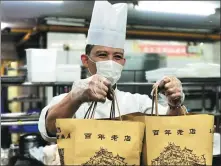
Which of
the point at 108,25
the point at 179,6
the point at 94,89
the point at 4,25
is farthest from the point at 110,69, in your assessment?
the point at 4,25

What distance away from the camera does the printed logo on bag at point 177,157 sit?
0.97 meters

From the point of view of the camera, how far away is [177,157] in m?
0.97

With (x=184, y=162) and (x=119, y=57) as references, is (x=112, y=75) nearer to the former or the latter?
(x=119, y=57)

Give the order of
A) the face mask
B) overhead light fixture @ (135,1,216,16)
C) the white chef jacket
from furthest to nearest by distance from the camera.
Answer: overhead light fixture @ (135,1,216,16), the white chef jacket, the face mask

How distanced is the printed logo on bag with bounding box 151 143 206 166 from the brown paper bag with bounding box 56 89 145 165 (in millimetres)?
68

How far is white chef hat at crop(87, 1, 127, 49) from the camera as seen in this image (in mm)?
1449

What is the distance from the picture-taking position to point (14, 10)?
561 centimetres

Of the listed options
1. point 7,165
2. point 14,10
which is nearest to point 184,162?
point 7,165

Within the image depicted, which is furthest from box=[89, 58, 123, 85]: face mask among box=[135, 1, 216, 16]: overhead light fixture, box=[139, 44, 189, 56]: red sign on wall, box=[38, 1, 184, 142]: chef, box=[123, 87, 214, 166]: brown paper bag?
box=[139, 44, 189, 56]: red sign on wall

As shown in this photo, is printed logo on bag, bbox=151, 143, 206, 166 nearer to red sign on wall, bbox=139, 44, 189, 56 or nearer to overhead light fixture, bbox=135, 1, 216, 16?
overhead light fixture, bbox=135, 1, 216, 16

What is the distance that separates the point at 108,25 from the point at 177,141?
0.69 m

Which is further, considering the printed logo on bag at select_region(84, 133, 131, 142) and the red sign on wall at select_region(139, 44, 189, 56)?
the red sign on wall at select_region(139, 44, 189, 56)

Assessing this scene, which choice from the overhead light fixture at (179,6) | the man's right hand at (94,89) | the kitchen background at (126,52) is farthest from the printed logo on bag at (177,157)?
the overhead light fixture at (179,6)

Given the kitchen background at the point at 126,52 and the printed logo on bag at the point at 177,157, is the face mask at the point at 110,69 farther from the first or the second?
the kitchen background at the point at 126,52
